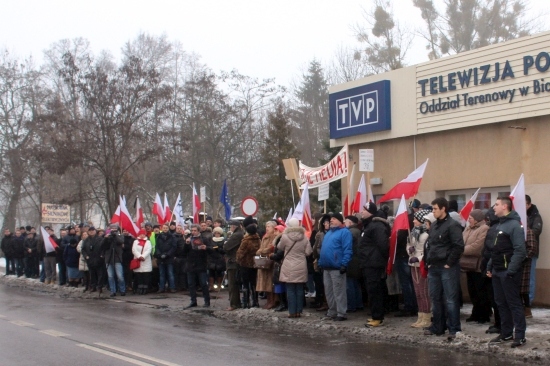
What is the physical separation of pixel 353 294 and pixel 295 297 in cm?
117

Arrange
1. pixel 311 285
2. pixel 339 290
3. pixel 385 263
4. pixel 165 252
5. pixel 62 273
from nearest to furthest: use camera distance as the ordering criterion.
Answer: pixel 385 263 < pixel 339 290 < pixel 311 285 < pixel 165 252 < pixel 62 273

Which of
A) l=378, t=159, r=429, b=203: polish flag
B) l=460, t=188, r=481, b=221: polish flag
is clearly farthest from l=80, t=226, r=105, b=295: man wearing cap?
l=460, t=188, r=481, b=221: polish flag

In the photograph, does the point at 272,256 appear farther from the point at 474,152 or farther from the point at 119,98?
the point at 119,98

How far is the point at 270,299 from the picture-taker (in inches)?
608

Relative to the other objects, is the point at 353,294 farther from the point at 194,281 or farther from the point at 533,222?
the point at 194,281

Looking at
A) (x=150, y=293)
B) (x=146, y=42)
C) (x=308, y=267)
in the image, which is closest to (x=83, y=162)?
(x=150, y=293)

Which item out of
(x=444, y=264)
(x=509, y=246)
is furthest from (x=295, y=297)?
(x=509, y=246)

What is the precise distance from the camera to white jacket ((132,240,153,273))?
20.2 meters

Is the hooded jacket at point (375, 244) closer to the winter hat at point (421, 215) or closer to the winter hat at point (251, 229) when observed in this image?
the winter hat at point (421, 215)

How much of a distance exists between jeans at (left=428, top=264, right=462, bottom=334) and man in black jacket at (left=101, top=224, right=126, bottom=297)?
430 inches

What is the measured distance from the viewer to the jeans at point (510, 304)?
10.1 meters

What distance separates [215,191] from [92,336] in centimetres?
3483

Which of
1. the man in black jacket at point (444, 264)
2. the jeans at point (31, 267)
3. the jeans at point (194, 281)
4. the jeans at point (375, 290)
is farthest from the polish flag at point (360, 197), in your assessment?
the jeans at point (31, 267)

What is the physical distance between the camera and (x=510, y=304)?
33.1 feet
